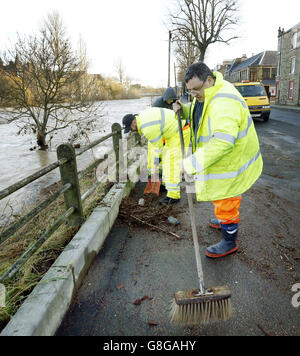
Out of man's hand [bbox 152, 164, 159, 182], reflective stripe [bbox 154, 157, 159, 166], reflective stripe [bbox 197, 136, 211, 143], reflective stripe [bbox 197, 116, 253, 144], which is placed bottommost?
man's hand [bbox 152, 164, 159, 182]

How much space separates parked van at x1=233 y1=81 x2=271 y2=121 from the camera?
1352cm

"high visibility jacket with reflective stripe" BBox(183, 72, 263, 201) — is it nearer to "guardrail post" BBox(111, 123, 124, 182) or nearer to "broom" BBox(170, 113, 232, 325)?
"broom" BBox(170, 113, 232, 325)

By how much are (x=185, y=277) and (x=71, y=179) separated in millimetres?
1589

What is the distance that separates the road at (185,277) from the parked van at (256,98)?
35.2ft

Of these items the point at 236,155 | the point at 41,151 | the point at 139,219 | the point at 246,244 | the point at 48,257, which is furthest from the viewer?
the point at 41,151

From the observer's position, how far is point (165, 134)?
4121 mm

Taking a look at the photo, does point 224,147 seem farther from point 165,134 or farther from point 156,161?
point 156,161

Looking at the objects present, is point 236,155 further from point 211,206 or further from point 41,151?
point 41,151

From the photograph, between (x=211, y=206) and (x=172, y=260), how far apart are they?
62.8 inches

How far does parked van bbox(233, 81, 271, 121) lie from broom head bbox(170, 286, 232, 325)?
12.9 metres

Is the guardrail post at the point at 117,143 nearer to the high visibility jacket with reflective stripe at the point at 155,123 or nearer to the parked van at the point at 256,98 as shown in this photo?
the high visibility jacket with reflective stripe at the point at 155,123

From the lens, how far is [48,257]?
2.58 meters

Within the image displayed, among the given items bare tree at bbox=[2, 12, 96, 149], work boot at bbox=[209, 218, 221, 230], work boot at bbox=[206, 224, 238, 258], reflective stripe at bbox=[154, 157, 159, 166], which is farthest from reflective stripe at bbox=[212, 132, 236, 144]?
bare tree at bbox=[2, 12, 96, 149]
